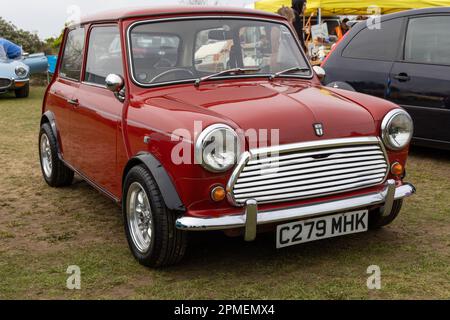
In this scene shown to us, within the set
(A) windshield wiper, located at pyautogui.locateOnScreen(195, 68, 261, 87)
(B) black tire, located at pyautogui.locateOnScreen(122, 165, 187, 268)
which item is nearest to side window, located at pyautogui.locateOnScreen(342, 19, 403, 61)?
(A) windshield wiper, located at pyautogui.locateOnScreen(195, 68, 261, 87)

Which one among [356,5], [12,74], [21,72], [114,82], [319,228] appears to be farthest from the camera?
[356,5]

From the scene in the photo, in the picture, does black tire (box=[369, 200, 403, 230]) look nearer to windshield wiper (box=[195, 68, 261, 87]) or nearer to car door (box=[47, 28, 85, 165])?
windshield wiper (box=[195, 68, 261, 87])

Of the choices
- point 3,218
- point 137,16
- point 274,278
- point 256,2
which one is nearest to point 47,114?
point 3,218

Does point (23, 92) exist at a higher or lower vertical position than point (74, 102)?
lower

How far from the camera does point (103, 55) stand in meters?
4.78

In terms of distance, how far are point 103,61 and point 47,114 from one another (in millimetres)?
1410

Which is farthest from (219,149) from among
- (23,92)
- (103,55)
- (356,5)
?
(356,5)

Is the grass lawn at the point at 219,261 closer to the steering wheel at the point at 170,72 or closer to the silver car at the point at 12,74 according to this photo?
the steering wheel at the point at 170,72

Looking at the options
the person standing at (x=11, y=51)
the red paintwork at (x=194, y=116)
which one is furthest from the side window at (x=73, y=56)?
the person standing at (x=11, y=51)

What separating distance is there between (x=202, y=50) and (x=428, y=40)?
10.5ft

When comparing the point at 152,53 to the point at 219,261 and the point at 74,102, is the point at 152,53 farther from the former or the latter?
the point at 219,261

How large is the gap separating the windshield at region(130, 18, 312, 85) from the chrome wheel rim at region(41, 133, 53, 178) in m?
2.16
